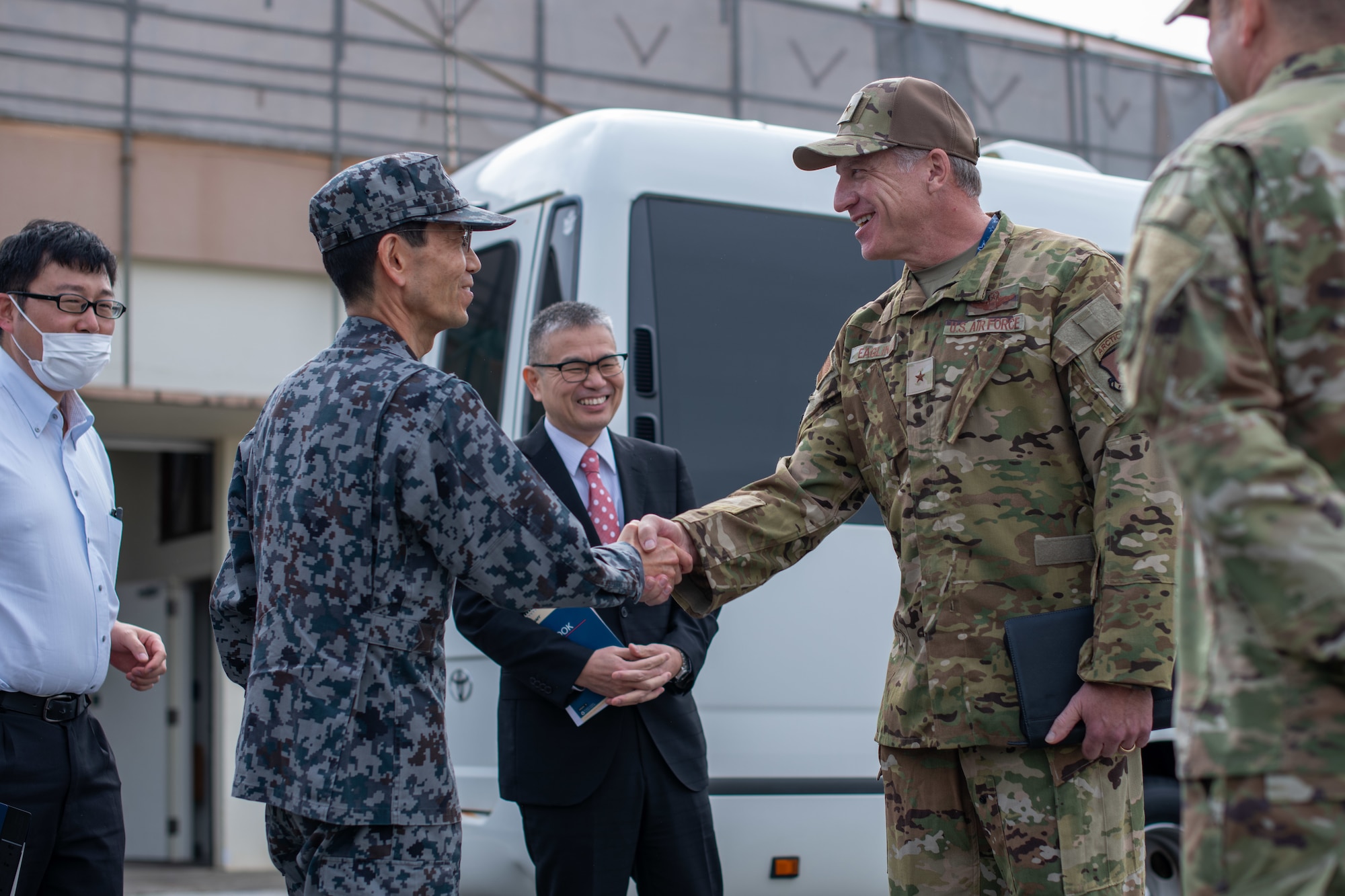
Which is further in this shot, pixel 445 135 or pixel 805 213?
pixel 445 135

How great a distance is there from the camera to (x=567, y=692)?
3.44 m

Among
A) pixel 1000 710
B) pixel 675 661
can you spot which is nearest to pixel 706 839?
pixel 675 661

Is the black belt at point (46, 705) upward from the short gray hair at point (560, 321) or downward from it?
downward

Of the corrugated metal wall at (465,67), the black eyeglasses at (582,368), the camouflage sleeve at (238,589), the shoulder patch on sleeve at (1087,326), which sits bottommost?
the camouflage sleeve at (238,589)

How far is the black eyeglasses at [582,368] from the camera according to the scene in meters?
3.79

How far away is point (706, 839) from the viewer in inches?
140

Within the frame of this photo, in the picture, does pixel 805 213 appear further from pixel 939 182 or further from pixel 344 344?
pixel 344 344

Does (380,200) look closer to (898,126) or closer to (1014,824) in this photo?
(898,126)

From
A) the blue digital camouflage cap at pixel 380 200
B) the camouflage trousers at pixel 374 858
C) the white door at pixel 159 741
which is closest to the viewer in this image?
the camouflage trousers at pixel 374 858

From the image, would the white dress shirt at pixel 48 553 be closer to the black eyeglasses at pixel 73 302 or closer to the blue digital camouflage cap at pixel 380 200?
the black eyeglasses at pixel 73 302

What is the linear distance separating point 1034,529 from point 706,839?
4.69ft

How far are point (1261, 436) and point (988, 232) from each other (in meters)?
1.60

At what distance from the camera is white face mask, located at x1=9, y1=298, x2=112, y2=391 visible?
310 cm

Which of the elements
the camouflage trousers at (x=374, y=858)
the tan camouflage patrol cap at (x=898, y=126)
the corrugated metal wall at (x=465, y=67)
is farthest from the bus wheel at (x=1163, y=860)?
the corrugated metal wall at (x=465, y=67)
